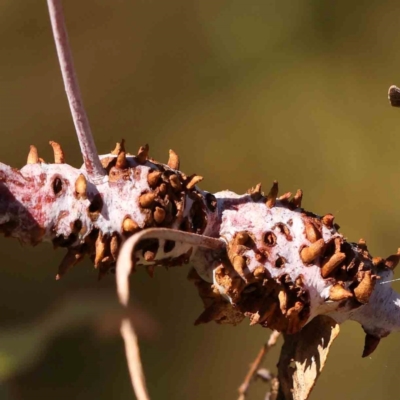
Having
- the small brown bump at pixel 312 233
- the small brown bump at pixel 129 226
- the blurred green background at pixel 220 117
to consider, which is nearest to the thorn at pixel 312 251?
the small brown bump at pixel 312 233

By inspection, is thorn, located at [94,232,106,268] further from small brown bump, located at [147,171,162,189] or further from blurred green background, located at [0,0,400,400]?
blurred green background, located at [0,0,400,400]

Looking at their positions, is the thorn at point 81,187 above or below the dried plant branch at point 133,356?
above

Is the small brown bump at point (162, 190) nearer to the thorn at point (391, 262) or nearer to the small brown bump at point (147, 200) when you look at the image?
the small brown bump at point (147, 200)

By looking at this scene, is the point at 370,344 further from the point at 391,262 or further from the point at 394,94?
the point at 394,94

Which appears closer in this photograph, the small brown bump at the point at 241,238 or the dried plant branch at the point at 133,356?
the dried plant branch at the point at 133,356

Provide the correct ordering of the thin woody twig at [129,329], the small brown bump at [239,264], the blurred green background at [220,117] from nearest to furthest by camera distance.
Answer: the thin woody twig at [129,329] < the small brown bump at [239,264] < the blurred green background at [220,117]

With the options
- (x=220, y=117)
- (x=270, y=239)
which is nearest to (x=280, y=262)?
(x=270, y=239)
